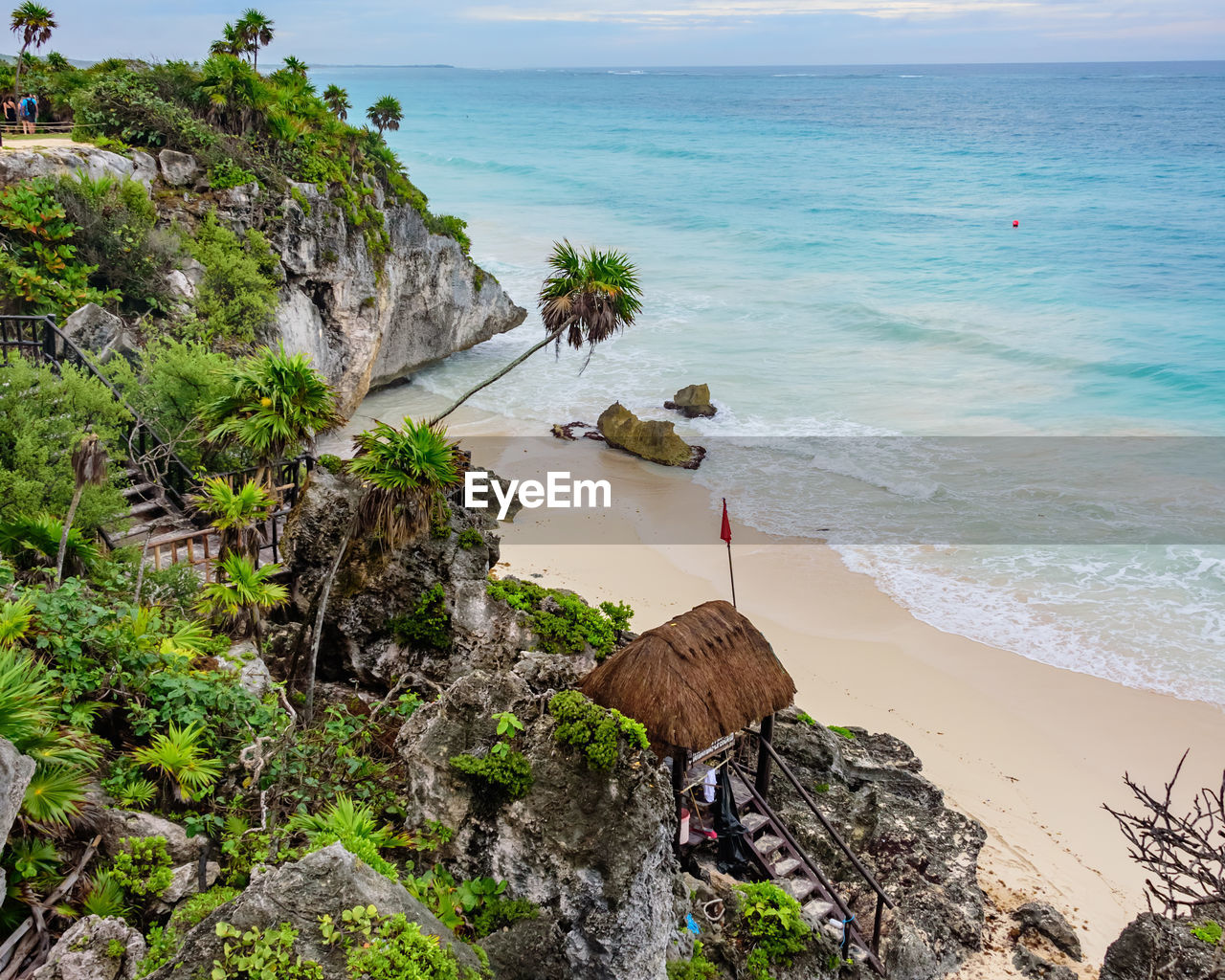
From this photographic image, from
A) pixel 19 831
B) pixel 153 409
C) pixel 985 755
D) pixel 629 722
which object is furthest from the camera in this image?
pixel 153 409

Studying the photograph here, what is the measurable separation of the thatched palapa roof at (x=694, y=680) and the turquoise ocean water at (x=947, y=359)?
942cm

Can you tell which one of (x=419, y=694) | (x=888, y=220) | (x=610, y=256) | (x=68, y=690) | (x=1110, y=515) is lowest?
(x=419, y=694)

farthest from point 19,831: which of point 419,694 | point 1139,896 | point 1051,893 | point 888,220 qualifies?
point 888,220

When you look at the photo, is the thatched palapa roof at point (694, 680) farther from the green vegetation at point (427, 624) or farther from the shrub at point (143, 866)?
the shrub at point (143, 866)

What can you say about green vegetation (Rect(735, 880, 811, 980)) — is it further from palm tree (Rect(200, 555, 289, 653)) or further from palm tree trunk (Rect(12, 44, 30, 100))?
palm tree trunk (Rect(12, 44, 30, 100))


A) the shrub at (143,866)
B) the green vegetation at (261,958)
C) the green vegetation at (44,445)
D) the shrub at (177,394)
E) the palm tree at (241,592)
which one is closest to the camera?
the green vegetation at (261,958)

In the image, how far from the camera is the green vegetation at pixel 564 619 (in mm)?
12727

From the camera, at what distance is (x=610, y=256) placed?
59.0 ft

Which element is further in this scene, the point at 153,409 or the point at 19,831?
the point at 153,409

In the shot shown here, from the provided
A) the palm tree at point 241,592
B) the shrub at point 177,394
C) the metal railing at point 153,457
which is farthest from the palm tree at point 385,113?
the palm tree at point 241,592

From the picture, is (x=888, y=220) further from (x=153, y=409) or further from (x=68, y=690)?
(x=68, y=690)

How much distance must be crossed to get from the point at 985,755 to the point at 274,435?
1238cm

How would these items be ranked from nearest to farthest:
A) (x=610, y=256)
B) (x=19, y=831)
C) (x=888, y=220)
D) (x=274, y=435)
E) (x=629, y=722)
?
(x=19, y=831), (x=629, y=722), (x=274, y=435), (x=610, y=256), (x=888, y=220)

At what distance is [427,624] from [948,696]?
9857 mm
